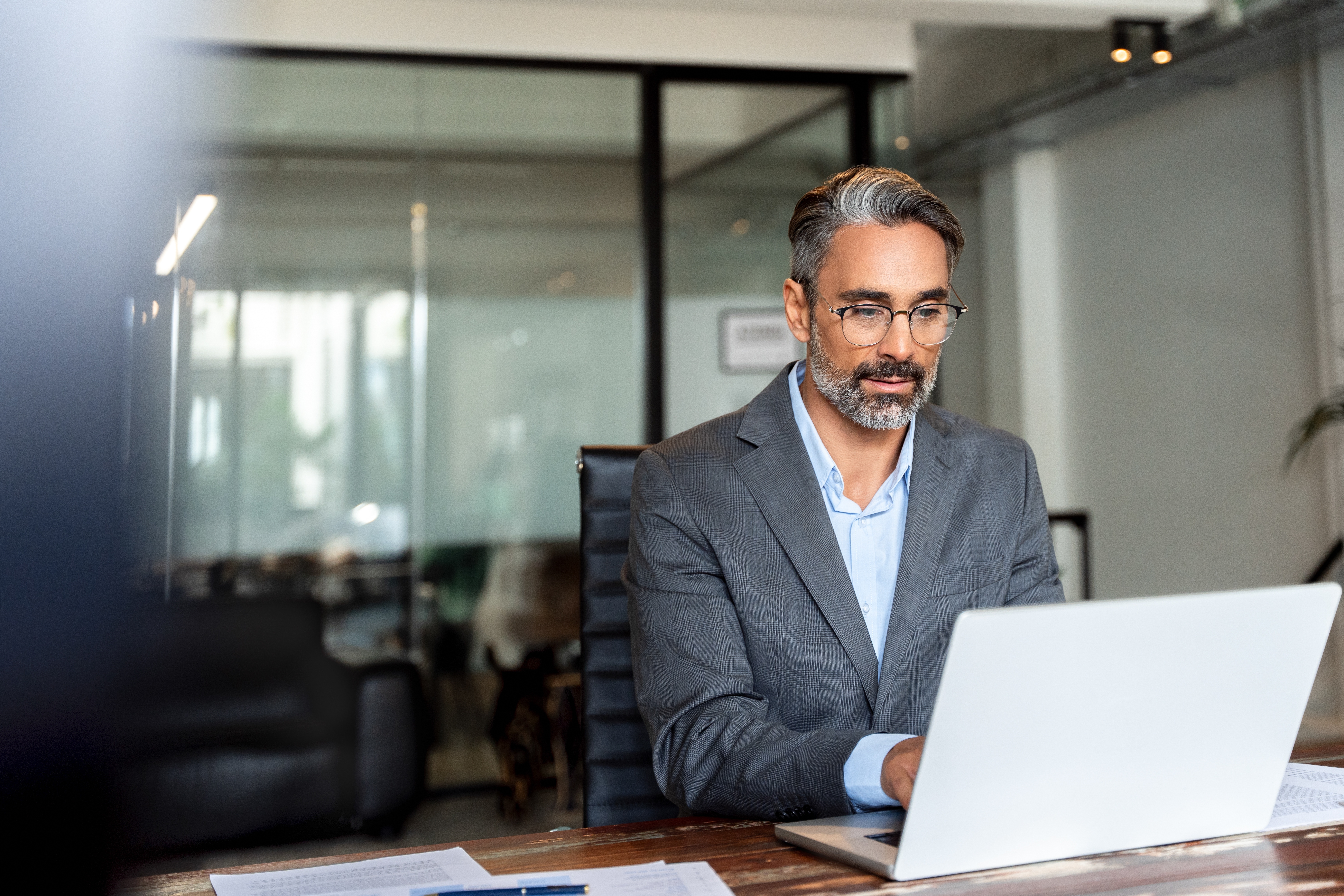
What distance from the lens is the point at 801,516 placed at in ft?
4.85

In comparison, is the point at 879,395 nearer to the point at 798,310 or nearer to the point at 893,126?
the point at 798,310

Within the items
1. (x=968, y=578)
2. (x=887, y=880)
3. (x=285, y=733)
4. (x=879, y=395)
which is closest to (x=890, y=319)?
(x=879, y=395)

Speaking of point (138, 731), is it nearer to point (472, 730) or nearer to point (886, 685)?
point (886, 685)

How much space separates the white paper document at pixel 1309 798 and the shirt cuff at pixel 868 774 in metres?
0.35

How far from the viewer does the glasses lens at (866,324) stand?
5.05ft

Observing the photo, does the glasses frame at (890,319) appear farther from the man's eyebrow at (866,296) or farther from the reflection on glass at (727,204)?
the reflection on glass at (727,204)

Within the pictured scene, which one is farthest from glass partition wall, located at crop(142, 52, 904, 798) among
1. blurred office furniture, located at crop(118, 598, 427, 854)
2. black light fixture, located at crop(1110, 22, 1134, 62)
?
black light fixture, located at crop(1110, 22, 1134, 62)

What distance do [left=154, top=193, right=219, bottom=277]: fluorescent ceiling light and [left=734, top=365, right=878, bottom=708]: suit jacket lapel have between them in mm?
778

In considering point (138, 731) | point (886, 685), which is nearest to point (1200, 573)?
point (886, 685)

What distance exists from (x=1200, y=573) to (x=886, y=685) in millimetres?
4369

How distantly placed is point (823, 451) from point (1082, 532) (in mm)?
3378

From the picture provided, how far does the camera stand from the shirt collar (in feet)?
5.24

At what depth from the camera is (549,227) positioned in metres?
4.51

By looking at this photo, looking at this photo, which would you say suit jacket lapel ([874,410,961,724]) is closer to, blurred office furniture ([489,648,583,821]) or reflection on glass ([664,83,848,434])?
blurred office furniture ([489,648,583,821])
